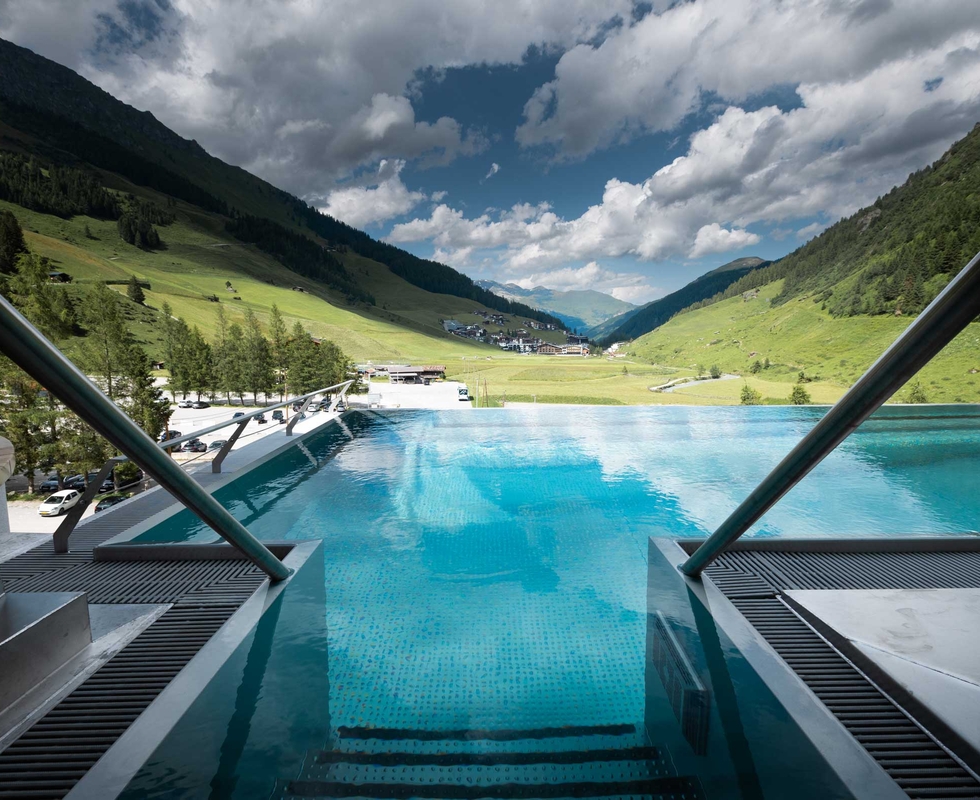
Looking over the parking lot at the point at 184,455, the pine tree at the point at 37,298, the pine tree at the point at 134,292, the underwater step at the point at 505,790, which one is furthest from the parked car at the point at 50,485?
the pine tree at the point at 134,292

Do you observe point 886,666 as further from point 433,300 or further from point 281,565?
point 433,300

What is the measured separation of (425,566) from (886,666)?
2940 mm

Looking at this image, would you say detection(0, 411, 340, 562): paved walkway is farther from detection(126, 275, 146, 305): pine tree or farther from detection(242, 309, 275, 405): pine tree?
detection(126, 275, 146, 305): pine tree

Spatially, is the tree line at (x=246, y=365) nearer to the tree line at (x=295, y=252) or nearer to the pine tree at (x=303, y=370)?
the pine tree at (x=303, y=370)

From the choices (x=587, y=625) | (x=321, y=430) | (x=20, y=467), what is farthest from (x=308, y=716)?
(x=20, y=467)

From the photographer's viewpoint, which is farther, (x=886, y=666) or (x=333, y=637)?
(x=333, y=637)

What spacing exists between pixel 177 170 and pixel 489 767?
19250 centimetres

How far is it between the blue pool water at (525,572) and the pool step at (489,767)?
8 cm

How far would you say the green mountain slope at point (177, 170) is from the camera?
378 ft

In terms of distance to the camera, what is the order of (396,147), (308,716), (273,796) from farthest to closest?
(396,147) < (308,716) < (273,796)

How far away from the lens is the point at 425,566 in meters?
3.82

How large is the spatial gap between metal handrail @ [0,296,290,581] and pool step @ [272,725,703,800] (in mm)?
1086

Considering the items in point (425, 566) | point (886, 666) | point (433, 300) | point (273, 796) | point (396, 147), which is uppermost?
point (396, 147)

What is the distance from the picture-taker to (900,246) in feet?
158
